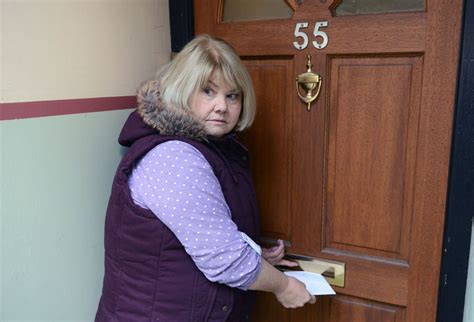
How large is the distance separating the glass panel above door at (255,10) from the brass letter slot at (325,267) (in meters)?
0.75

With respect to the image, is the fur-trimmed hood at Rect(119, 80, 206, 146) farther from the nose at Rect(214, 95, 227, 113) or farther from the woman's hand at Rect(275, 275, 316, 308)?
the woman's hand at Rect(275, 275, 316, 308)

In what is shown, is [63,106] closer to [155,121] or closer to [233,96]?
[155,121]

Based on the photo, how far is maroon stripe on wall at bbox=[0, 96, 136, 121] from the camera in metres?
1.02

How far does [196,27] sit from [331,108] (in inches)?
20.9

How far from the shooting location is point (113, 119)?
1.30 metres

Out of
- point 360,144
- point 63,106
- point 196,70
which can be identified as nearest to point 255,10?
point 196,70

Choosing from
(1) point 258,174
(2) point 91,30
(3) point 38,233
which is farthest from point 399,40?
(3) point 38,233

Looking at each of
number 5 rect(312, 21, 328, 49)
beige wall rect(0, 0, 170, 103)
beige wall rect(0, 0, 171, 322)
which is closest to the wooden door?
number 5 rect(312, 21, 328, 49)

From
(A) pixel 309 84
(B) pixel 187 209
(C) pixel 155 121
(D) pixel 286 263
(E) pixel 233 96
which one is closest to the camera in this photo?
(B) pixel 187 209

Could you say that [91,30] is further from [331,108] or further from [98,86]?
[331,108]

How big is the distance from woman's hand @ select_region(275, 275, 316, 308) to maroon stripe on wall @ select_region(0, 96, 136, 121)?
0.69 metres

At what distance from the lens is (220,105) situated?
1132 mm

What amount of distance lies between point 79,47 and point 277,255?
823 mm

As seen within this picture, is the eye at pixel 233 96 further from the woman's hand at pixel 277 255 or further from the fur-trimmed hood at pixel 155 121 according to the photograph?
the woman's hand at pixel 277 255
